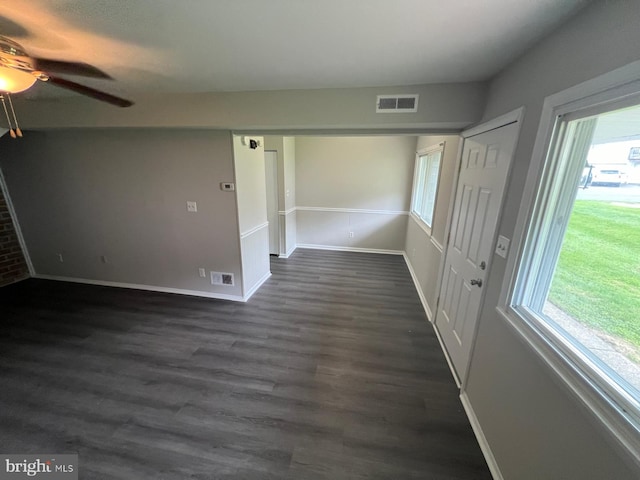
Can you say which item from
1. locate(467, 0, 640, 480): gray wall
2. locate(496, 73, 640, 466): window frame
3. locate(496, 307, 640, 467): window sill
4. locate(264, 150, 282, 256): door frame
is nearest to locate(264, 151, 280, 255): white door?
locate(264, 150, 282, 256): door frame

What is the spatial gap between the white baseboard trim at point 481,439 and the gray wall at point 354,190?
347 cm

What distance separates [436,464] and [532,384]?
76cm

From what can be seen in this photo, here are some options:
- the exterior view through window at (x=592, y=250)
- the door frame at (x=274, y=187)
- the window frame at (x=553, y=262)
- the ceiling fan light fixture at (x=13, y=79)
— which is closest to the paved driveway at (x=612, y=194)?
the exterior view through window at (x=592, y=250)

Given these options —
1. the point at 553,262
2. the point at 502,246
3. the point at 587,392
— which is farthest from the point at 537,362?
the point at 502,246

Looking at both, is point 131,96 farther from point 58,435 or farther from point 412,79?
point 58,435

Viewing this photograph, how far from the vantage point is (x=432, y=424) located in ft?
5.30

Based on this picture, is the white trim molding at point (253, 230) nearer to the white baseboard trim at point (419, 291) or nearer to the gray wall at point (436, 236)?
the gray wall at point (436, 236)

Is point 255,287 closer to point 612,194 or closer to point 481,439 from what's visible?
point 481,439

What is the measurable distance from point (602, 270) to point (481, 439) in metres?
1.28

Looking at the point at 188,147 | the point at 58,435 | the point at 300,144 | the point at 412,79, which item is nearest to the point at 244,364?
the point at 58,435

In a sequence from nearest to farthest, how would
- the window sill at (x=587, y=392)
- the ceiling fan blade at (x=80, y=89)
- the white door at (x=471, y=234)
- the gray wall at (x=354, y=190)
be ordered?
the window sill at (x=587, y=392)
the ceiling fan blade at (x=80, y=89)
the white door at (x=471, y=234)
the gray wall at (x=354, y=190)

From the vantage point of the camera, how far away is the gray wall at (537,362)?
815 millimetres

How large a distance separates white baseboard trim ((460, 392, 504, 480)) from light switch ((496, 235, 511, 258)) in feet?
3.63

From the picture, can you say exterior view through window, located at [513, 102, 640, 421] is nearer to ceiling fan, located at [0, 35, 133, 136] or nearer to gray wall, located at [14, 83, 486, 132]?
gray wall, located at [14, 83, 486, 132]
